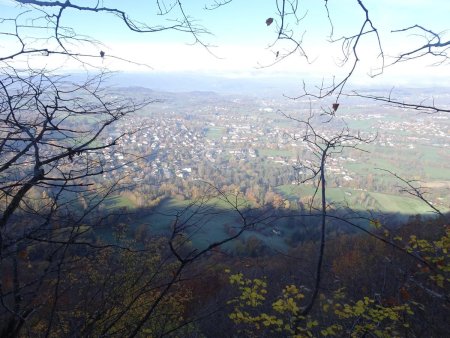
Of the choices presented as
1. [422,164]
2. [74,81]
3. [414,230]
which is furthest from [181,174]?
[422,164]

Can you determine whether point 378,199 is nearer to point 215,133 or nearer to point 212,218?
point 215,133

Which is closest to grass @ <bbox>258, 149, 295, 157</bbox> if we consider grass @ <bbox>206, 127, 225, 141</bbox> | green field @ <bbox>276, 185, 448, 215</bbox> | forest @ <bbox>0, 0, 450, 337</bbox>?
forest @ <bbox>0, 0, 450, 337</bbox>

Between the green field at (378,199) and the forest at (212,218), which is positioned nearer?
the forest at (212,218)

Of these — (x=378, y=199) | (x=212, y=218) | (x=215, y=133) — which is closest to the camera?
(x=212, y=218)

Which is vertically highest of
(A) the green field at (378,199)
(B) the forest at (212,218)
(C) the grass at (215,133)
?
(B) the forest at (212,218)

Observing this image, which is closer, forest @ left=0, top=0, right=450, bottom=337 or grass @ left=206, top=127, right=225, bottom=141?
forest @ left=0, top=0, right=450, bottom=337

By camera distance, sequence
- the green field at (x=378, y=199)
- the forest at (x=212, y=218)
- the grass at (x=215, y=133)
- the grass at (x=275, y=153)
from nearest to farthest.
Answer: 1. the forest at (x=212, y=218)
2. the green field at (x=378, y=199)
3. the grass at (x=275, y=153)
4. the grass at (x=215, y=133)

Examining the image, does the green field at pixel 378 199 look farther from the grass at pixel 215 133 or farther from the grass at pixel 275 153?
the grass at pixel 215 133

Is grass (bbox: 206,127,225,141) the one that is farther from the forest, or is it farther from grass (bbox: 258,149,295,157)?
grass (bbox: 258,149,295,157)

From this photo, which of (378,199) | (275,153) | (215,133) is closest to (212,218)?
(378,199)

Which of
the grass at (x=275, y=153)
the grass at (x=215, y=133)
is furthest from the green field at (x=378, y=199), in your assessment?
the grass at (x=215, y=133)

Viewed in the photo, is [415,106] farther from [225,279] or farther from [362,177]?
[362,177]
